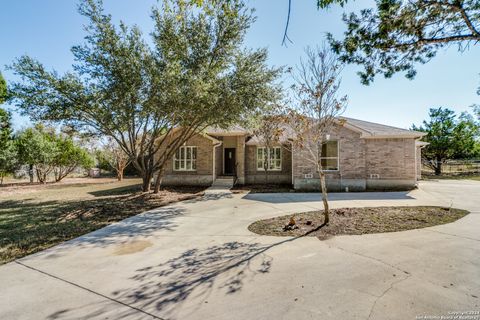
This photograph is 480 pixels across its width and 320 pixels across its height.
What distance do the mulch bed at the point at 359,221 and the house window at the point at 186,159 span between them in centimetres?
1076

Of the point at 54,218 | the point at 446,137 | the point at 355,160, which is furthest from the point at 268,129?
the point at 446,137

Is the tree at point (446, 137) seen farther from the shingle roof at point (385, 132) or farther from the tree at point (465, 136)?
the shingle roof at point (385, 132)

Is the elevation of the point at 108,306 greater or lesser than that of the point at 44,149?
lesser

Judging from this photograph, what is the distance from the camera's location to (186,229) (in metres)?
7.14

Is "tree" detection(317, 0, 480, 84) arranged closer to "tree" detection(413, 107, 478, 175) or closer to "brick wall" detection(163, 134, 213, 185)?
"brick wall" detection(163, 134, 213, 185)

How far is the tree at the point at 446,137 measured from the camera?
26.4 m

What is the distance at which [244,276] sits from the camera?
164 inches

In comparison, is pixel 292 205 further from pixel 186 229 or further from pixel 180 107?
pixel 180 107

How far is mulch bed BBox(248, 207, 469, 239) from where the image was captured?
6.56 metres

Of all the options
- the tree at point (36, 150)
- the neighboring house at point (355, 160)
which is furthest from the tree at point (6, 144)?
the neighboring house at point (355, 160)

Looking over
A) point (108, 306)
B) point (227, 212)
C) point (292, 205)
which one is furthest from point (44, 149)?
point (108, 306)

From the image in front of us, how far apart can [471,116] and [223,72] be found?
32371 mm

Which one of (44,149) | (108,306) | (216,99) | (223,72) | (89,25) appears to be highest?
(89,25)

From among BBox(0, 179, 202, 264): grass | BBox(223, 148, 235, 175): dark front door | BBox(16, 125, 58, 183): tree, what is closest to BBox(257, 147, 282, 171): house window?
BBox(223, 148, 235, 175): dark front door
